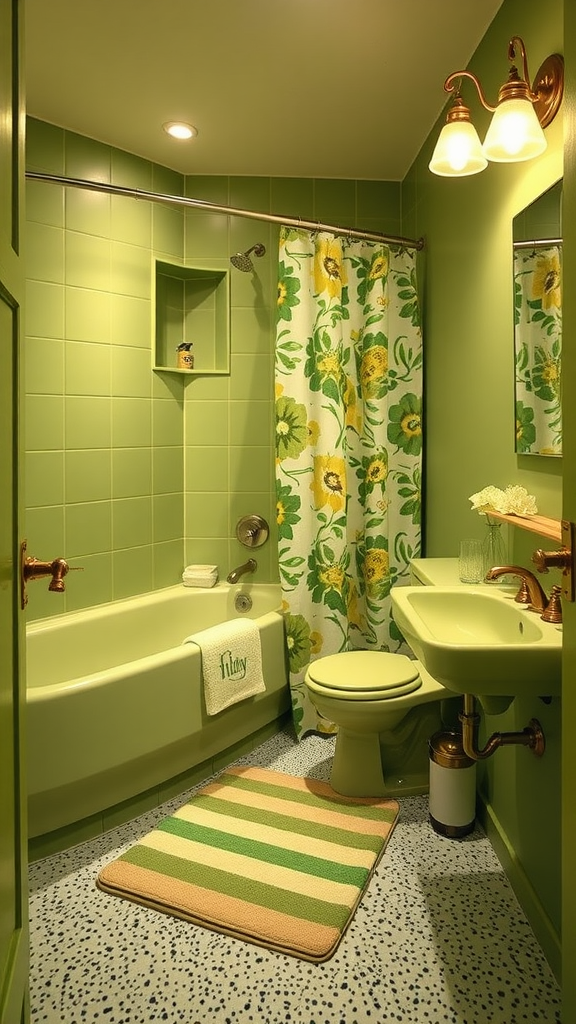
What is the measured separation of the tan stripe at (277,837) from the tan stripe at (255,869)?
101mm

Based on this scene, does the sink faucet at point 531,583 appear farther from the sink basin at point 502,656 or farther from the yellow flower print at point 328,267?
the yellow flower print at point 328,267

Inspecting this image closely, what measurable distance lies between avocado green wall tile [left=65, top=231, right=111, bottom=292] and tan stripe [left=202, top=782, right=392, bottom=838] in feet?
6.90

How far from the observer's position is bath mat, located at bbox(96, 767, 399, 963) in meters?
1.65

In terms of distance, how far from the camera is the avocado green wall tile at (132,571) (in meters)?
2.87

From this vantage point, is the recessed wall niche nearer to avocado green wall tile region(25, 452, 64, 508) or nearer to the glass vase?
avocado green wall tile region(25, 452, 64, 508)

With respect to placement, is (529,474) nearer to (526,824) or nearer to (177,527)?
(526,824)

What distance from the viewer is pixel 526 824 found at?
1.72 metres

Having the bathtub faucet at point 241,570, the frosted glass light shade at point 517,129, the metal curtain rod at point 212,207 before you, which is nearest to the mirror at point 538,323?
the frosted glass light shade at point 517,129

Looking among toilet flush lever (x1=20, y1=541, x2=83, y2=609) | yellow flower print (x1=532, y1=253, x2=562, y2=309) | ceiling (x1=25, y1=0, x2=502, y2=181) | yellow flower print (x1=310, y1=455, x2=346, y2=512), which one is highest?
ceiling (x1=25, y1=0, x2=502, y2=181)

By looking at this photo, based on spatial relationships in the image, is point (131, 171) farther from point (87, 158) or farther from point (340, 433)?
point (340, 433)

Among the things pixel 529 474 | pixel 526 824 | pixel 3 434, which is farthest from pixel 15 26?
pixel 526 824

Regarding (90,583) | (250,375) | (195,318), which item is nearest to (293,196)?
(195,318)

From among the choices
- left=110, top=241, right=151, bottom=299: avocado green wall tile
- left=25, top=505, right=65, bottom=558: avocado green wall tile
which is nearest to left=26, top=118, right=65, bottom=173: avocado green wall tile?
left=110, top=241, right=151, bottom=299: avocado green wall tile

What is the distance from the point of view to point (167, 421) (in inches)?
121
